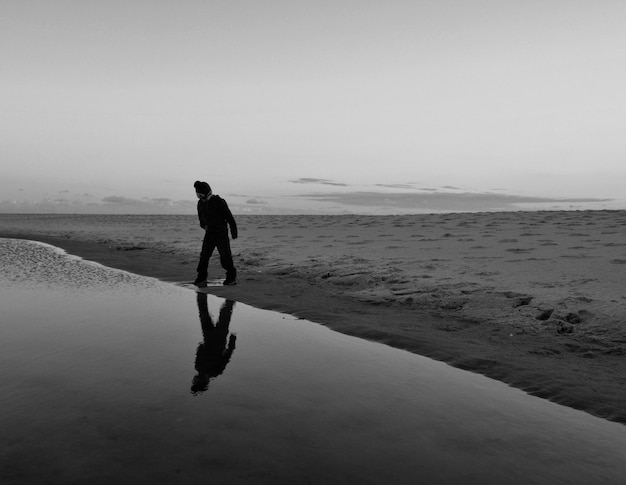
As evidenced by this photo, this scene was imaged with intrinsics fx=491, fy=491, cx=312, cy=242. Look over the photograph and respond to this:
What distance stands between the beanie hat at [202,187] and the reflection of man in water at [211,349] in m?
4.26

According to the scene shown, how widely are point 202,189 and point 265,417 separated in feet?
→ 28.8

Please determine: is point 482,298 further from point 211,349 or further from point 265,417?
point 265,417

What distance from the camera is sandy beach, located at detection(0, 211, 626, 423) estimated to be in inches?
211

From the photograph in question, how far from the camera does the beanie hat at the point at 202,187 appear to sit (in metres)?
11.8

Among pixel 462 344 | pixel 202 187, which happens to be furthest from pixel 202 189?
pixel 462 344

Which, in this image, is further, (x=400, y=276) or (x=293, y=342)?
(x=400, y=276)

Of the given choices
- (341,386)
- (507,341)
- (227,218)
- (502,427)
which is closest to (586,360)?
(507,341)

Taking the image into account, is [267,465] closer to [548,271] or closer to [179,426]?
[179,426]

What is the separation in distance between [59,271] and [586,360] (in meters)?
12.3

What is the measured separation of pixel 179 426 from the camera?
3531 mm

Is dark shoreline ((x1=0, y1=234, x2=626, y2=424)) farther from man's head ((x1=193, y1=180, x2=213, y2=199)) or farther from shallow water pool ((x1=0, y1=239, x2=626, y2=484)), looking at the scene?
man's head ((x1=193, y1=180, x2=213, y2=199))

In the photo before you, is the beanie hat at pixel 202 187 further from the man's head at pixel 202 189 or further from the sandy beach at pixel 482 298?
the sandy beach at pixel 482 298

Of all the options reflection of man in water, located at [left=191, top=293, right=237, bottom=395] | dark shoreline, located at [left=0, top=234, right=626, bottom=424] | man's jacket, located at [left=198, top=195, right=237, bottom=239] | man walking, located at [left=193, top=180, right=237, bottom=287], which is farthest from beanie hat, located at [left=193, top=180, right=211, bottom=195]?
reflection of man in water, located at [left=191, top=293, right=237, bottom=395]

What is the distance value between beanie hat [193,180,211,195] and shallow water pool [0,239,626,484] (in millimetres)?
5714
